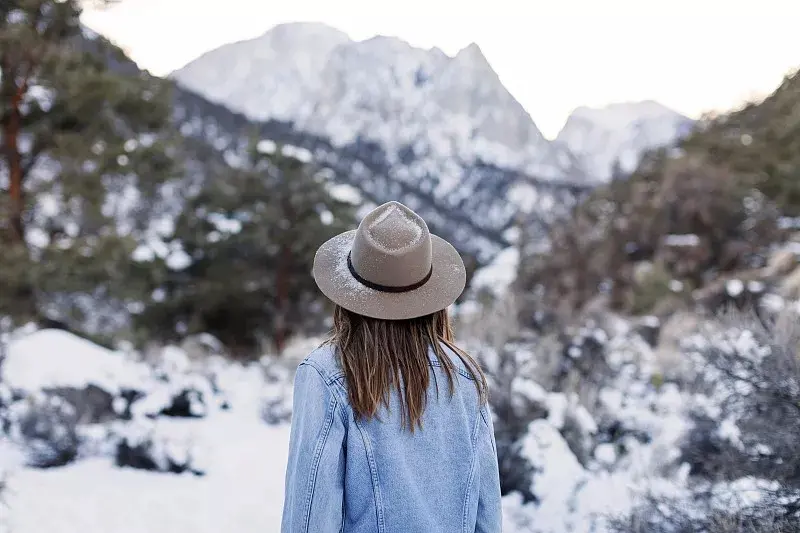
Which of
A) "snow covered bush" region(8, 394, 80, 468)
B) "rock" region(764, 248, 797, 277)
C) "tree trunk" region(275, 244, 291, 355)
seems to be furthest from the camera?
"tree trunk" region(275, 244, 291, 355)

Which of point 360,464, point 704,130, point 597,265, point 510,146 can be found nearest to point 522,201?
point 510,146

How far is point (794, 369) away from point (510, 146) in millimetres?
56808

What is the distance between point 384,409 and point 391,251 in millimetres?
384

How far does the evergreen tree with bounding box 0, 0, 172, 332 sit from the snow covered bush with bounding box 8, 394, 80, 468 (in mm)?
3642

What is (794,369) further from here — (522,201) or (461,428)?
(522,201)

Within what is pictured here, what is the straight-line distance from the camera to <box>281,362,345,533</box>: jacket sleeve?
1.41m

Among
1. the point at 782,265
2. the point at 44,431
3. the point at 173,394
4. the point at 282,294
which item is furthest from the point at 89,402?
the point at 782,265

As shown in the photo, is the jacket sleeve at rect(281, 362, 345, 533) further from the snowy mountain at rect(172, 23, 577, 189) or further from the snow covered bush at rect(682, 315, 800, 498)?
the snowy mountain at rect(172, 23, 577, 189)

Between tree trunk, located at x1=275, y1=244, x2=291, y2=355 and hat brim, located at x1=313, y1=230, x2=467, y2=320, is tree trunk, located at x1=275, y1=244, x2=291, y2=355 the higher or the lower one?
the higher one

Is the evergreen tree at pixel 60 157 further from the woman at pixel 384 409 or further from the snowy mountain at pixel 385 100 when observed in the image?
the snowy mountain at pixel 385 100

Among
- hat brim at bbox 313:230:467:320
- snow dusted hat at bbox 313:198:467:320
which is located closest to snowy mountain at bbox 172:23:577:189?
hat brim at bbox 313:230:467:320

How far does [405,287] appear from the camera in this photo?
153 centimetres

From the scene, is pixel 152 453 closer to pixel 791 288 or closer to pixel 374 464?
pixel 374 464

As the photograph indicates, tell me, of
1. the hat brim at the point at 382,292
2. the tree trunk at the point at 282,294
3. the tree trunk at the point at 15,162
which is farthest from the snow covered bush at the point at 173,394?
the tree trunk at the point at 282,294
